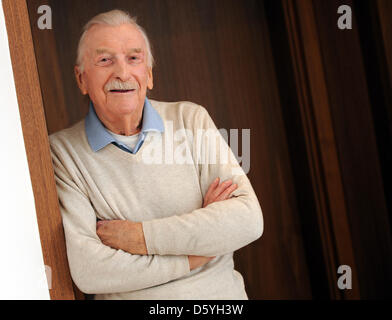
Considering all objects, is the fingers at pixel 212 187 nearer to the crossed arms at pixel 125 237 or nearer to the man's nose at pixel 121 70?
the crossed arms at pixel 125 237

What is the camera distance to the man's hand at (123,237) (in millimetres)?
1261

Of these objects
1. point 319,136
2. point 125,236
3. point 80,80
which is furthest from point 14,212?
point 319,136

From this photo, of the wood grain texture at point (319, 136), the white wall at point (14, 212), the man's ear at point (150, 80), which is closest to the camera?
the white wall at point (14, 212)

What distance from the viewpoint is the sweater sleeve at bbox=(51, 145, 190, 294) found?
1.23 meters

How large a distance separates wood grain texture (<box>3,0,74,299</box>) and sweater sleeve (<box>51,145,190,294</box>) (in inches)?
1.1

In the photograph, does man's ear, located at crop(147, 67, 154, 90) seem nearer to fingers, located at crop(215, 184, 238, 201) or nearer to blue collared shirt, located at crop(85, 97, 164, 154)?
blue collared shirt, located at crop(85, 97, 164, 154)

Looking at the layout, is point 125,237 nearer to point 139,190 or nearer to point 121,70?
point 139,190

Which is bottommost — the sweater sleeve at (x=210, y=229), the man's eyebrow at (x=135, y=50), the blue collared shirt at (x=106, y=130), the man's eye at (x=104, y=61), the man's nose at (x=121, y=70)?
the sweater sleeve at (x=210, y=229)

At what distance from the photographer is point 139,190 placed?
133 centimetres

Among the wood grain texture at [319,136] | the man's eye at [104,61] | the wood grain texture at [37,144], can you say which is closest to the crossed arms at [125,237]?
the wood grain texture at [37,144]

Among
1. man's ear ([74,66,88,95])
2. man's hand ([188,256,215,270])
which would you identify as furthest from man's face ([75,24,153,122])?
man's hand ([188,256,215,270])

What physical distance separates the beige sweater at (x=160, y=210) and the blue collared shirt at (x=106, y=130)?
0.05 feet

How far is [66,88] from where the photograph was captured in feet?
4.49
